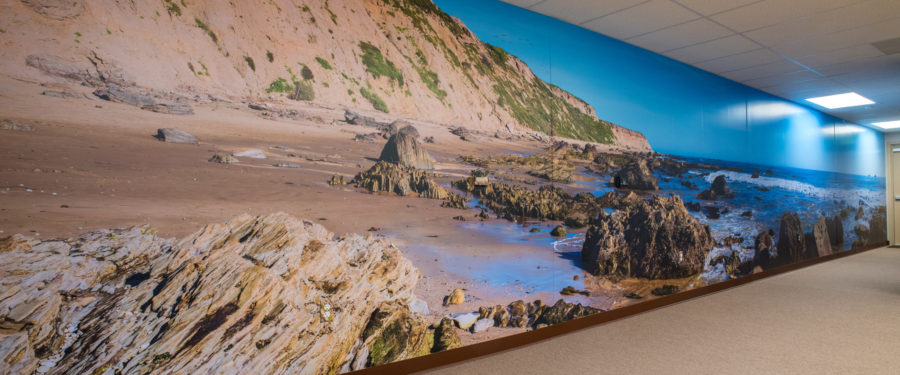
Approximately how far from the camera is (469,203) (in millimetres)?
3367

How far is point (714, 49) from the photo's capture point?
5.00 metres

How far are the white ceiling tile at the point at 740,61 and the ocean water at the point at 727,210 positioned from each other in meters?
1.18

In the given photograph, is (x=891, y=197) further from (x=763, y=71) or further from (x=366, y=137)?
(x=366, y=137)

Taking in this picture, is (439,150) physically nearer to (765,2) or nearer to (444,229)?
(444,229)

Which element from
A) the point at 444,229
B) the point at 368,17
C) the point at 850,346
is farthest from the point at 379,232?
the point at 850,346

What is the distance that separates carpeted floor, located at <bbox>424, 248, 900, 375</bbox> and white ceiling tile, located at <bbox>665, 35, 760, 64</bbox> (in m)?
2.72

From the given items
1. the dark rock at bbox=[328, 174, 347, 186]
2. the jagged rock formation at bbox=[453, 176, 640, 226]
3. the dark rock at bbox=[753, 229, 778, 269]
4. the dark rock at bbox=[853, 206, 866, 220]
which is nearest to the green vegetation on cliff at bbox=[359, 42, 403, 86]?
the dark rock at bbox=[328, 174, 347, 186]

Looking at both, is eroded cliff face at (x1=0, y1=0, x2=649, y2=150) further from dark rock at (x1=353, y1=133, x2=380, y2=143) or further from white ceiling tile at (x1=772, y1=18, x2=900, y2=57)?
white ceiling tile at (x1=772, y1=18, x2=900, y2=57)

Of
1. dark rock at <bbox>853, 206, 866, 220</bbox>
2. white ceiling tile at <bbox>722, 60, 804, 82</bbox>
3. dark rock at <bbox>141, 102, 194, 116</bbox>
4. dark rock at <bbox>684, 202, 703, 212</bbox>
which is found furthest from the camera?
dark rock at <bbox>853, 206, 866, 220</bbox>

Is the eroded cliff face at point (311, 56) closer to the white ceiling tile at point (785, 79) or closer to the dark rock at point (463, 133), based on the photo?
the dark rock at point (463, 133)

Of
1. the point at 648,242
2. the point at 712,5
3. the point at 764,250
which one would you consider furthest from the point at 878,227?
the point at 712,5

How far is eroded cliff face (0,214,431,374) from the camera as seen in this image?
1.93m

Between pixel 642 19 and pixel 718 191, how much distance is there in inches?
98.9

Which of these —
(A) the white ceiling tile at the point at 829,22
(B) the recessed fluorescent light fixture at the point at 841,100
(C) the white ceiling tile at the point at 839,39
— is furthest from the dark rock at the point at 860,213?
(A) the white ceiling tile at the point at 829,22
